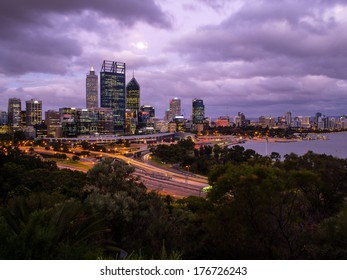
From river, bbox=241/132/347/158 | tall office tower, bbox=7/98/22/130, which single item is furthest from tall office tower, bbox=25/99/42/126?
river, bbox=241/132/347/158

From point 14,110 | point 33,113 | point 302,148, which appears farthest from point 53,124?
point 302,148

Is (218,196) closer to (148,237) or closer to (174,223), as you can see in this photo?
(174,223)

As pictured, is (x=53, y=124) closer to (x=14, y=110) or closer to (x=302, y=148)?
(x=14, y=110)

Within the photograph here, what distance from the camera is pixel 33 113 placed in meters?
194

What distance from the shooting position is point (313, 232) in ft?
27.9

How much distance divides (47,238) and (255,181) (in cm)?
533

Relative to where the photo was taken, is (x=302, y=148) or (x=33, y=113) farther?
(x=33, y=113)

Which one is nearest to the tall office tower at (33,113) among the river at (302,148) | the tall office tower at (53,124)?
the tall office tower at (53,124)

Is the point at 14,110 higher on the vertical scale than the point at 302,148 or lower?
higher

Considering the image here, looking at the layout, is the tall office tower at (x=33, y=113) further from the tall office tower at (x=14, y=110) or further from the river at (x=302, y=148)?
the river at (x=302, y=148)

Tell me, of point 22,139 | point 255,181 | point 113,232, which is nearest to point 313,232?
point 255,181

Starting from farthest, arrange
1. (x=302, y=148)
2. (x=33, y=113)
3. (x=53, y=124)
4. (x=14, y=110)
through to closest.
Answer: (x=33, y=113)
(x=14, y=110)
(x=53, y=124)
(x=302, y=148)

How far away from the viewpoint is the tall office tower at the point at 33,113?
19288 centimetres

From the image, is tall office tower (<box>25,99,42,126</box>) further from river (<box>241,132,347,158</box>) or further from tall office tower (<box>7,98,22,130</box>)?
river (<box>241,132,347,158</box>)
